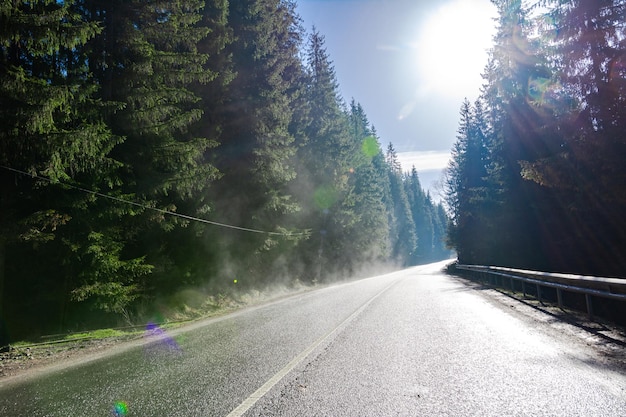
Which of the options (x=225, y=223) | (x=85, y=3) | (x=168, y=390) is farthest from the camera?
(x=225, y=223)

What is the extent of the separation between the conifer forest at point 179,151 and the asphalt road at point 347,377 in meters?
3.68

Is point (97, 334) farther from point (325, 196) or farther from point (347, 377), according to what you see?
point (325, 196)

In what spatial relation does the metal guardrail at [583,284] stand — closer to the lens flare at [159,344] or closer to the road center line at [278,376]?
the road center line at [278,376]

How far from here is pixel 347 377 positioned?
452cm

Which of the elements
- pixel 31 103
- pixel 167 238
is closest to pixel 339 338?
pixel 31 103

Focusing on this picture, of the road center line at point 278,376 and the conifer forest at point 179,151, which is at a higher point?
the conifer forest at point 179,151

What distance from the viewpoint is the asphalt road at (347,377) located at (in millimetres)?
3574

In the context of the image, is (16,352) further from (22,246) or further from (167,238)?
(167,238)

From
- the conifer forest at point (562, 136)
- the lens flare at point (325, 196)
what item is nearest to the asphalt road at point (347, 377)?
the conifer forest at point (562, 136)

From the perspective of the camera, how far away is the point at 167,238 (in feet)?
44.7

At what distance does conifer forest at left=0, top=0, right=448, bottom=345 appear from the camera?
308 inches

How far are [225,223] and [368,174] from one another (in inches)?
1309

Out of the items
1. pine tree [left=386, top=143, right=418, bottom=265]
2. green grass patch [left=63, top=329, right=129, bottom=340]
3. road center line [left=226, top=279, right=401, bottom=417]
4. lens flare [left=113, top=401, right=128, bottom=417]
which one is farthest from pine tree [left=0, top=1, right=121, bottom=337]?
pine tree [left=386, top=143, right=418, bottom=265]

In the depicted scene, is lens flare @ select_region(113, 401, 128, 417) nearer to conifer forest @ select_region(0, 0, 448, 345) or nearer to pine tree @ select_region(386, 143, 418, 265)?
conifer forest @ select_region(0, 0, 448, 345)
